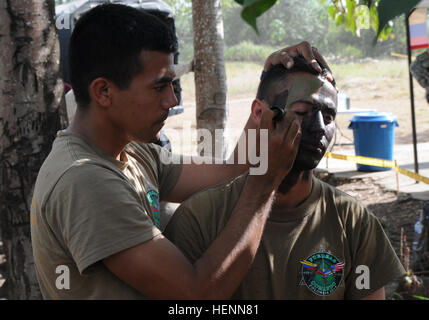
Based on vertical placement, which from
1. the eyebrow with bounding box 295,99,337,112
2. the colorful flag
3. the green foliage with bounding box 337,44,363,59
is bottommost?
the eyebrow with bounding box 295,99,337,112

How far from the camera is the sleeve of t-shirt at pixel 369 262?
1.92 m

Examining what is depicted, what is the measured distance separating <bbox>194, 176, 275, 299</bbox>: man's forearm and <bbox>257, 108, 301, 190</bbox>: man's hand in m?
0.05

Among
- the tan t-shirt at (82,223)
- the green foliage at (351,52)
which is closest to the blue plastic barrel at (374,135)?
the tan t-shirt at (82,223)

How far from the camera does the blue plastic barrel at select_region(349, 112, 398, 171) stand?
26.9 feet

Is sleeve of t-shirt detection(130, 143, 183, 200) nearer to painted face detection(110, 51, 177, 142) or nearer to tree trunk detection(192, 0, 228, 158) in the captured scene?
painted face detection(110, 51, 177, 142)

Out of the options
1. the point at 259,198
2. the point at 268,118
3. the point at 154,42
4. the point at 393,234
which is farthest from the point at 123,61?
the point at 393,234

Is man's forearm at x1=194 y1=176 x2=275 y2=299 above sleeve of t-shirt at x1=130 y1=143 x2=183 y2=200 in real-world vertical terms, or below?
below

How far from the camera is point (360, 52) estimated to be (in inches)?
1227

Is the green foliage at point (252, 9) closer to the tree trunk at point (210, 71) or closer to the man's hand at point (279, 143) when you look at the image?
the man's hand at point (279, 143)

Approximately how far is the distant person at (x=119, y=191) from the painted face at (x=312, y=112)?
102 mm

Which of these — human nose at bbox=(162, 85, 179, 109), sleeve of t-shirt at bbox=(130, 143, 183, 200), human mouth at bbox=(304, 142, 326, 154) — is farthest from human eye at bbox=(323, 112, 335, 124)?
sleeve of t-shirt at bbox=(130, 143, 183, 200)

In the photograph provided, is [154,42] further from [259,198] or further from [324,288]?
[324,288]

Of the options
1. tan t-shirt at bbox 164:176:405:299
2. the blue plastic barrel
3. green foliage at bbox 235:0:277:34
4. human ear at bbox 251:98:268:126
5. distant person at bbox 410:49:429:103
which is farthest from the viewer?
the blue plastic barrel

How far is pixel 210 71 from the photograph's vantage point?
4.42 meters
